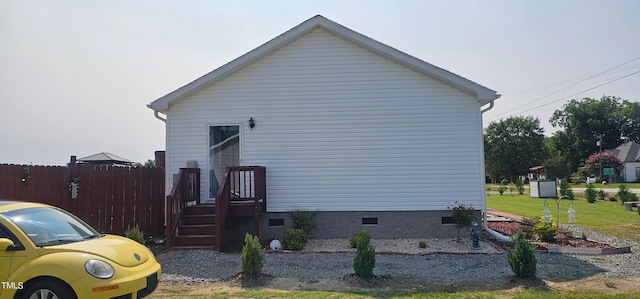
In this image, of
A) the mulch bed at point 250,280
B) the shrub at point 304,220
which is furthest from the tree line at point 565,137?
the mulch bed at point 250,280

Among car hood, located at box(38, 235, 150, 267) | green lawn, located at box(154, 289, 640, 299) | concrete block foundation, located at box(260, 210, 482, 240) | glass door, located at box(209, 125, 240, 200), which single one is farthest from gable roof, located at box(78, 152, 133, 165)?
car hood, located at box(38, 235, 150, 267)

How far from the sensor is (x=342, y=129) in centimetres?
1097

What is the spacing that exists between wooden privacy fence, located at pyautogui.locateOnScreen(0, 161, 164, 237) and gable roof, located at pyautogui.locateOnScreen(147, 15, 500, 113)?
201 centimetres

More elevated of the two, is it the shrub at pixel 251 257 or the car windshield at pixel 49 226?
the car windshield at pixel 49 226

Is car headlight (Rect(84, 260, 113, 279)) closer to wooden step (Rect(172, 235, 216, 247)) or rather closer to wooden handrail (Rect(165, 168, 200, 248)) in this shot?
wooden handrail (Rect(165, 168, 200, 248))

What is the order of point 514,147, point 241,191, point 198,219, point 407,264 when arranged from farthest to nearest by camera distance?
1. point 514,147
2. point 241,191
3. point 198,219
4. point 407,264

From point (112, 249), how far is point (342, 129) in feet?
22.8

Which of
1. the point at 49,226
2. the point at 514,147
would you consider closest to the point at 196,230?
the point at 49,226

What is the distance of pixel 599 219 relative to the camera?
1542cm

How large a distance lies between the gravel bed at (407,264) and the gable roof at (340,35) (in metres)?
3.83

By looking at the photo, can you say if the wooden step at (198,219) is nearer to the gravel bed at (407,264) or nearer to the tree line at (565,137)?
the gravel bed at (407,264)

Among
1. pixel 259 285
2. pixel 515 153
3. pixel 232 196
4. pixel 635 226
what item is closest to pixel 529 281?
pixel 259 285

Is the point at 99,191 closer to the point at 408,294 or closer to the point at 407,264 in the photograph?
the point at 407,264

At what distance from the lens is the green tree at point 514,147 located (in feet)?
221
